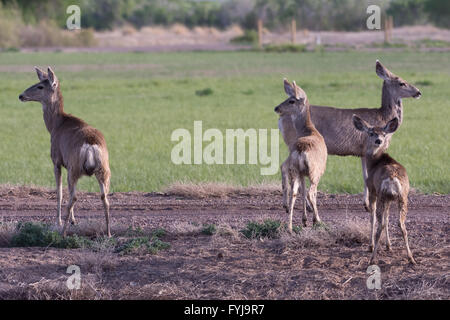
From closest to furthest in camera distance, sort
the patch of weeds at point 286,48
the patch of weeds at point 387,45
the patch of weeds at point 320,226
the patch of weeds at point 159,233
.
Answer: the patch of weeds at point 320,226 < the patch of weeds at point 159,233 < the patch of weeds at point 286,48 < the patch of weeds at point 387,45

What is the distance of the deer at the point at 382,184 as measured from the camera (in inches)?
329

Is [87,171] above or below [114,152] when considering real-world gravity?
above

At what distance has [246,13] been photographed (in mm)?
110375

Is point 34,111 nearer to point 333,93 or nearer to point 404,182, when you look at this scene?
point 333,93

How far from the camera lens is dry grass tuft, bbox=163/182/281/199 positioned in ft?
42.6

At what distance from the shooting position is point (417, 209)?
11.8m

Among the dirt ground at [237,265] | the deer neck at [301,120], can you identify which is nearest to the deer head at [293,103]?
the deer neck at [301,120]

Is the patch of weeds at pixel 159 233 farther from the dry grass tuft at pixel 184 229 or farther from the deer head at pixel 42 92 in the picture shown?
the deer head at pixel 42 92

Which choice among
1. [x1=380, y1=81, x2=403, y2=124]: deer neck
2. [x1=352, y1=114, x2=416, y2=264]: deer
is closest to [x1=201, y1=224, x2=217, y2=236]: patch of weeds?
[x1=352, y1=114, x2=416, y2=264]: deer

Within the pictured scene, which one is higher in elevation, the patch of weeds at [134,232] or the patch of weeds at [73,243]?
the patch of weeds at [73,243]

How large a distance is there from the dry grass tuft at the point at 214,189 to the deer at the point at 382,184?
3.99 m

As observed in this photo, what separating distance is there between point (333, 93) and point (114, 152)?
593 inches

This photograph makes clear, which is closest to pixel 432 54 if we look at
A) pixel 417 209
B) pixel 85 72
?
pixel 85 72

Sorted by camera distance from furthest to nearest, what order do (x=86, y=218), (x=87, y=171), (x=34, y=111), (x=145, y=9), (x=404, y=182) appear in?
1. (x=145, y=9)
2. (x=34, y=111)
3. (x=86, y=218)
4. (x=87, y=171)
5. (x=404, y=182)
